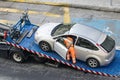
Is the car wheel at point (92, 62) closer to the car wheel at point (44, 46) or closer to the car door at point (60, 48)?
the car door at point (60, 48)

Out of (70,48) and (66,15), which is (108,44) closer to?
(70,48)

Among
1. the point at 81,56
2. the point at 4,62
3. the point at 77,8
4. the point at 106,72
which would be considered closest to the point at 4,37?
the point at 4,62

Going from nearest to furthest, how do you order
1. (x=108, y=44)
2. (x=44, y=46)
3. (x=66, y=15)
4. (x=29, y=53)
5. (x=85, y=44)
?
1. (x=85, y=44)
2. (x=108, y=44)
3. (x=44, y=46)
4. (x=29, y=53)
5. (x=66, y=15)

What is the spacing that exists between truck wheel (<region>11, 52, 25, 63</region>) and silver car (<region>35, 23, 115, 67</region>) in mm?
943

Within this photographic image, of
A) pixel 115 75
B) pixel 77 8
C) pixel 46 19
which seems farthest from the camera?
pixel 77 8

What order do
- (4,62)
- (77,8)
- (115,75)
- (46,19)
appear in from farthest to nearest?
(77,8), (46,19), (4,62), (115,75)

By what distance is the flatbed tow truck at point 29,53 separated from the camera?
14852 mm

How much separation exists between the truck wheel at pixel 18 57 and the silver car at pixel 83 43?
94 cm

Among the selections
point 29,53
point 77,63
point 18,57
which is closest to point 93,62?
point 77,63

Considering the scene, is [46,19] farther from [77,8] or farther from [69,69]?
[69,69]

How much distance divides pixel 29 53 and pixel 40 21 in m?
3.81

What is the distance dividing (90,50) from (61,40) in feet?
4.43

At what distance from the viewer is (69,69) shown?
15.3 metres

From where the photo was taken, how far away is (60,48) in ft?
48.9
